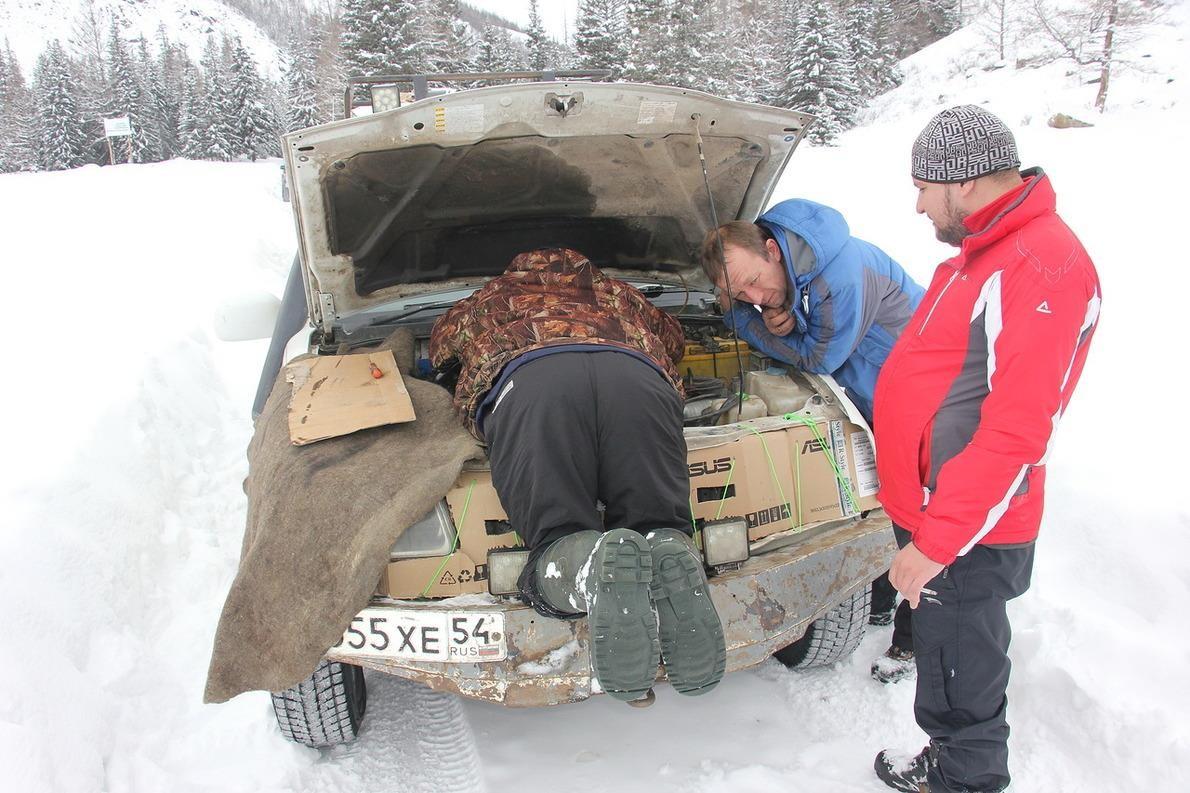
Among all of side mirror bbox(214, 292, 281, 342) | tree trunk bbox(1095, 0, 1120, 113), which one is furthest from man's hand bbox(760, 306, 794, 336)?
tree trunk bbox(1095, 0, 1120, 113)

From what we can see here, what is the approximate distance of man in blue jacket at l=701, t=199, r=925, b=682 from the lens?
300 cm

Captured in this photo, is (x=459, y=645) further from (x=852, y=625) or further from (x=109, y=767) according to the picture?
(x=852, y=625)

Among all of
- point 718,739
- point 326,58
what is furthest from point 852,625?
point 326,58

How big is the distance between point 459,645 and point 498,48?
51567 mm

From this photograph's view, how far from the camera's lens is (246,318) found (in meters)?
3.58

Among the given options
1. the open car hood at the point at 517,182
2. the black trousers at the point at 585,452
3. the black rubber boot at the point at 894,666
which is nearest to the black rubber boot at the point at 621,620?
the black trousers at the point at 585,452

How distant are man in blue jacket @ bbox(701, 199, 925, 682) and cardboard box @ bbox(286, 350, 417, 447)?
132cm

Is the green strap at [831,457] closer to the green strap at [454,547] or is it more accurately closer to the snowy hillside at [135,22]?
the green strap at [454,547]

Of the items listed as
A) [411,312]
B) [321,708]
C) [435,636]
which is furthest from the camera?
[411,312]

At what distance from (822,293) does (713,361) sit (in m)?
0.73

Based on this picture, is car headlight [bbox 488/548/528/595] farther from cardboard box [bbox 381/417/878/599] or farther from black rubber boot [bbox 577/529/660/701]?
black rubber boot [bbox 577/529/660/701]

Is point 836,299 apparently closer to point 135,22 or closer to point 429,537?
point 429,537

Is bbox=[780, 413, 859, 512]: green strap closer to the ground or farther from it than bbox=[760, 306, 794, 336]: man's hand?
closer to the ground

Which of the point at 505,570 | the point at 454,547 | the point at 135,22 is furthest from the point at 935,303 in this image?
the point at 135,22
